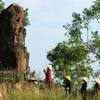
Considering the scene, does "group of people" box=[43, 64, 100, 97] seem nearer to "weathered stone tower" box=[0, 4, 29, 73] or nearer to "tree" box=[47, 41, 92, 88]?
"weathered stone tower" box=[0, 4, 29, 73]

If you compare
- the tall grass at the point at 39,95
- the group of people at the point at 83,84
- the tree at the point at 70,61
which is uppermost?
the tree at the point at 70,61

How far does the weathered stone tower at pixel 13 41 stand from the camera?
21.8 metres

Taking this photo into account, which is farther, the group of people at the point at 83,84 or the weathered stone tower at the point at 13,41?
the weathered stone tower at the point at 13,41

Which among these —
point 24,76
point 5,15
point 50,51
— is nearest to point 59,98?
point 24,76

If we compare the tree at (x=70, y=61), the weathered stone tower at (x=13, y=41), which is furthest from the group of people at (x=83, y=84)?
the tree at (x=70, y=61)

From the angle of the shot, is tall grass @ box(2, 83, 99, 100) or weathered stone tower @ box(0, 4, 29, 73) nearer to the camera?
tall grass @ box(2, 83, 99, 100)

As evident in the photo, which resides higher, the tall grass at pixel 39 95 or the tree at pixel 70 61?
the tree at pixel 70 61

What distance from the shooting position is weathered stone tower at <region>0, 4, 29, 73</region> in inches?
856

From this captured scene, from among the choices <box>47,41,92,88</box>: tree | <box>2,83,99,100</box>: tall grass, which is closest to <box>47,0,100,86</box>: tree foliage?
<box>47,41,92,88</box>: tree

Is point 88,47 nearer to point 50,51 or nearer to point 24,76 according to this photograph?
point 50,51

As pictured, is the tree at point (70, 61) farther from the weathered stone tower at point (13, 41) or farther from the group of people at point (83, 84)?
the group of people at point (83, 84)

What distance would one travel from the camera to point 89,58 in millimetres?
31984

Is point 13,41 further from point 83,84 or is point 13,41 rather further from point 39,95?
point 39,95

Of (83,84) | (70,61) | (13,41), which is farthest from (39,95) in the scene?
(70,61)
